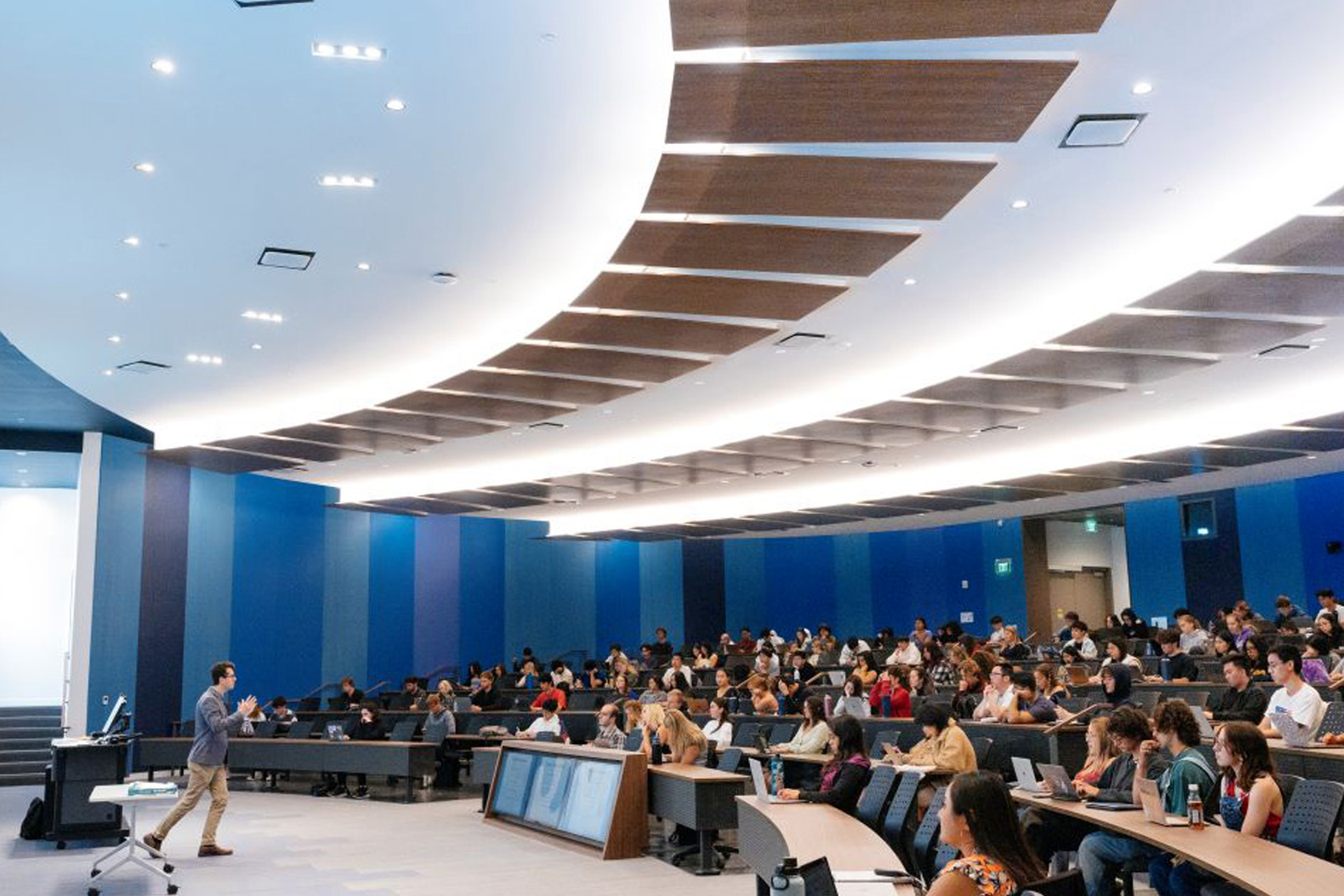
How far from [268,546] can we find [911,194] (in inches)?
595

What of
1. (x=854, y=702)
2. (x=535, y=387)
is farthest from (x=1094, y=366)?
(x=535, y=387)

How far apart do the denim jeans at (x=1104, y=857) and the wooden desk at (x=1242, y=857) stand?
0.76ft

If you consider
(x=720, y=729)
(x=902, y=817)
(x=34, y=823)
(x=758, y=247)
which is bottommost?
(x=34, y=823)

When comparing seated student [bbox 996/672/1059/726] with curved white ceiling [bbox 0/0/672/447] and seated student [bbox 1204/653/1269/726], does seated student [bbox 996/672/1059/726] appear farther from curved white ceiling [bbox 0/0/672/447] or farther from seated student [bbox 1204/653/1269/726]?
curved white ceiling [bbox 0/0/672/447]

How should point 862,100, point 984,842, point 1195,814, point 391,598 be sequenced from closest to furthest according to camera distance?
1. point 984,842
2. point 1195,814
3. point 862,100
4. point 391,598

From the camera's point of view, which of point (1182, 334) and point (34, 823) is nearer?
point (1182, 334)

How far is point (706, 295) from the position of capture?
381 inches

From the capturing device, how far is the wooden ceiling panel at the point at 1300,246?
807cm

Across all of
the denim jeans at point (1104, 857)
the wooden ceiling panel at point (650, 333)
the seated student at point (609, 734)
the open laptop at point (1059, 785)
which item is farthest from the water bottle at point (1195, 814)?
the seated student at point (609, 734)

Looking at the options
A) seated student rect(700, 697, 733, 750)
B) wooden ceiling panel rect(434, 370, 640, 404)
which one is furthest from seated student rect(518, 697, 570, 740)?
wooden ceiling panel rect(434, 370, 640, 404)

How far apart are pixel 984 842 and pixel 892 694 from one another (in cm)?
917

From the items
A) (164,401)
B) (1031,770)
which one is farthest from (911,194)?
(164,401)

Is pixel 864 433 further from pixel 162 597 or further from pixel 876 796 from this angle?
pixel 162 597

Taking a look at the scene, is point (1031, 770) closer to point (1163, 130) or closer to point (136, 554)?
point (1163, 130)
